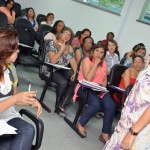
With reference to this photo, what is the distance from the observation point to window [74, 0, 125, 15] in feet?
21.8

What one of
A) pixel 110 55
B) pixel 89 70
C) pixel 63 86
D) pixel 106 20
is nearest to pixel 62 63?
pixel 63 86

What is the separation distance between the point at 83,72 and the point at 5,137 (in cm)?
186

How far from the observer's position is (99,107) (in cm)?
324

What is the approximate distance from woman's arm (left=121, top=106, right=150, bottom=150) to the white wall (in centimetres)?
462

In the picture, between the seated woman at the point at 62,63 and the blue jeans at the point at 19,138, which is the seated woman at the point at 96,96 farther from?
the blue jeans at the point at 19,138

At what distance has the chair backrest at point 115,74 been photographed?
11.8 feet

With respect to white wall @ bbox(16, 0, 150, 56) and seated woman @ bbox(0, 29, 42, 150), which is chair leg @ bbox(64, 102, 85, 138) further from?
white wall @ bbox(16, 0, 150, 56)

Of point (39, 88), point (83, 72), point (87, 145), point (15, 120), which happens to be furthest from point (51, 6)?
point (15, 120)

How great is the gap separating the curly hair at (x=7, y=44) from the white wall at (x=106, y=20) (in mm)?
4634

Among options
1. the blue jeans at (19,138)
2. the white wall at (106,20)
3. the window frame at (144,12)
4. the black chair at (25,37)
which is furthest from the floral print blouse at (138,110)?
the window frame at (144,12)

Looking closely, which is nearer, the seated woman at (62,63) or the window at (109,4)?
the seated woman at (62,63)

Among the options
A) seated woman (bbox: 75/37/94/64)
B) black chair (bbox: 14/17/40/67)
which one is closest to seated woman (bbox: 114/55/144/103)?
seated woman (bbox: 75/37/94/64)

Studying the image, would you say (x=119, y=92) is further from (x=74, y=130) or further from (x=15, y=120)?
(x=15, y=120)

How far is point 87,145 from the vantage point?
10.1 feet
